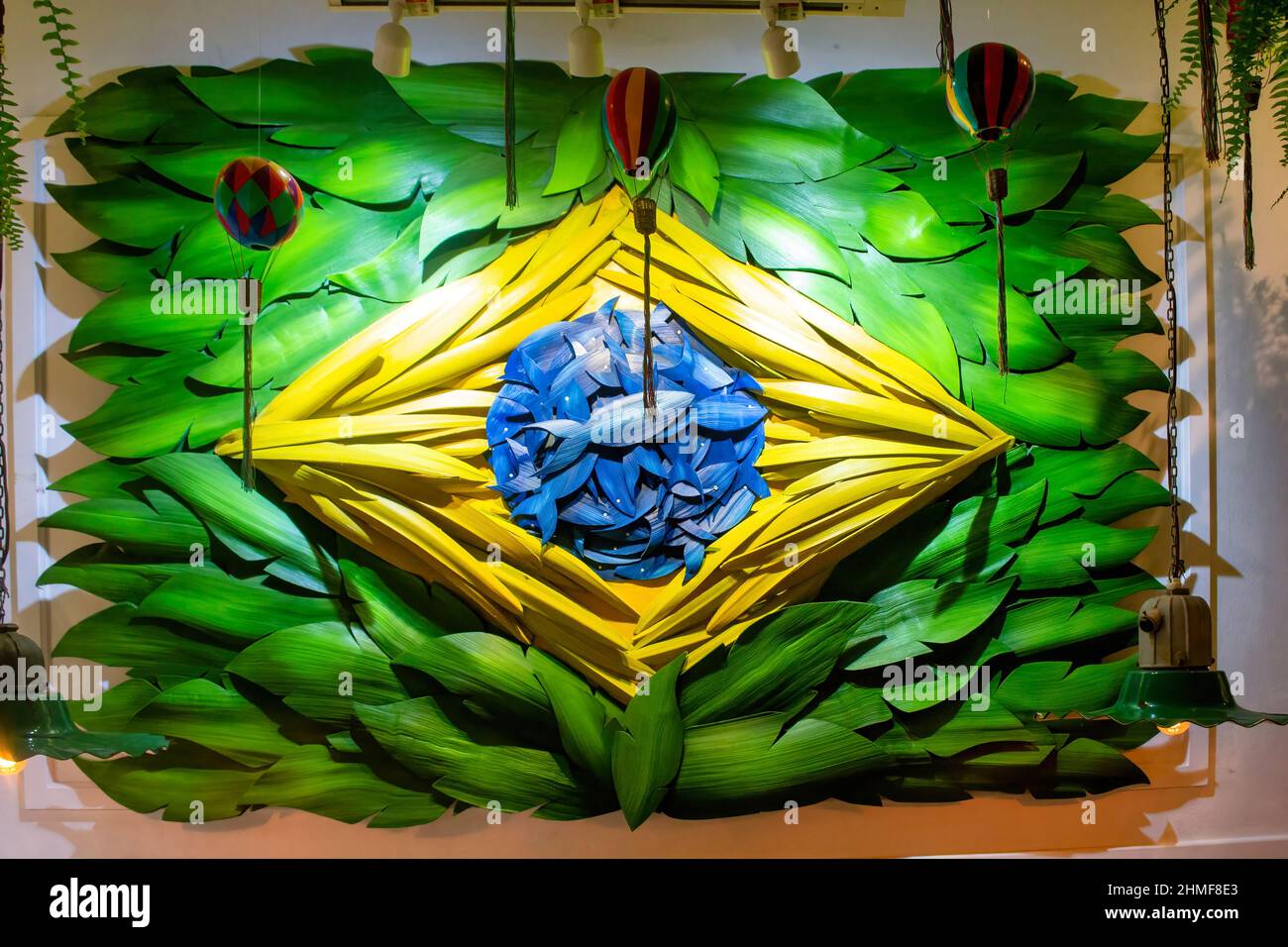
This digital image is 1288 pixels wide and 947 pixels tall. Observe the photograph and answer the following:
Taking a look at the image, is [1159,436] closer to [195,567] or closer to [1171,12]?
[1171,12]

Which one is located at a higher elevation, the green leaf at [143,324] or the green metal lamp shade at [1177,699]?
the green leaf at [143,324]

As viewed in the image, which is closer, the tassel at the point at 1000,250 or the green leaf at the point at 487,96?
the tassel at the point at 1000,250

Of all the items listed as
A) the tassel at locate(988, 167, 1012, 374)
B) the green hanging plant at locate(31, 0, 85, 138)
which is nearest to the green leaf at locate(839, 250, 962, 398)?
the tassel at locate(988, 167, 1012, 374)

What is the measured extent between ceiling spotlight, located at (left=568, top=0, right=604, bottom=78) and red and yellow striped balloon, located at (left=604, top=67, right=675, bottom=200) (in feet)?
0.86

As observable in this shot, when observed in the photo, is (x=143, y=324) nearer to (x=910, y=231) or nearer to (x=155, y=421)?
(x=155, y=421)

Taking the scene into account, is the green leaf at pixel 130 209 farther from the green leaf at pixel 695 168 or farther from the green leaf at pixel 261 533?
the green leaf at pixel 695 168

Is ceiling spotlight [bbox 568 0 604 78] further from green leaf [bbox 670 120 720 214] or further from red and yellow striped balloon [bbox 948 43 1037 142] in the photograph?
red and yellow striped balloon [bbox 948 43 1037 142]

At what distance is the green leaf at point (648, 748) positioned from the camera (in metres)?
2.82

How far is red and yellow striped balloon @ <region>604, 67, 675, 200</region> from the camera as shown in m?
2.57

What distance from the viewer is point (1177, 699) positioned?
225 cm

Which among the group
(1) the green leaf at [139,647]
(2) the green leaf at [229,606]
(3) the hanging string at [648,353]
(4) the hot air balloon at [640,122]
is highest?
(4) the hot air balloon at [640,122]

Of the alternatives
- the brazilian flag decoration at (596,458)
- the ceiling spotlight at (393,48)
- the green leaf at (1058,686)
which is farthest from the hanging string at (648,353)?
the green leaf at (1058,686)

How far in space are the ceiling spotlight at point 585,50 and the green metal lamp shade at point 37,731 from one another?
1.90m
